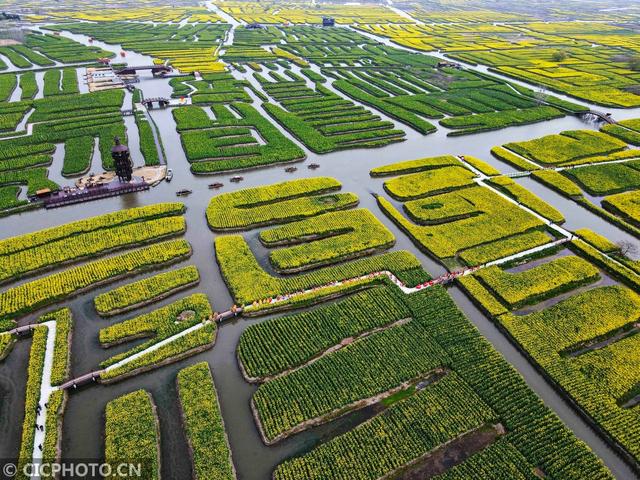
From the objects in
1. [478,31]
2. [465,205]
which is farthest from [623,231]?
[478,31]

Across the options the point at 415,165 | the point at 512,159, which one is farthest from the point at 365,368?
the point at 512,159

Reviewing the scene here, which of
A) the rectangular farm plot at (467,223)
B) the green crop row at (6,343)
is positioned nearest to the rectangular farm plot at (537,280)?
the rectangular farm plot at (467,223)

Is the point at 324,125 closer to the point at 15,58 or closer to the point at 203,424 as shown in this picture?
the point at 203,424

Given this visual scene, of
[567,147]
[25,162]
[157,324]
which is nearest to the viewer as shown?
[157,324]

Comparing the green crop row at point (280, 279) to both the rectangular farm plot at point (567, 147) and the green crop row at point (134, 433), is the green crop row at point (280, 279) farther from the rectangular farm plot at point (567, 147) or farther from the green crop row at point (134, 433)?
the rectangular farm plot at point (567, 147)

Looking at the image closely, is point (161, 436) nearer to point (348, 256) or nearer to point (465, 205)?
point (348, 256)

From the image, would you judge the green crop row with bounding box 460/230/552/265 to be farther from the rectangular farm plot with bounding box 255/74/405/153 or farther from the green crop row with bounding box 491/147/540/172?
the rectangular farm plot with bounding box 255/74/405/153
